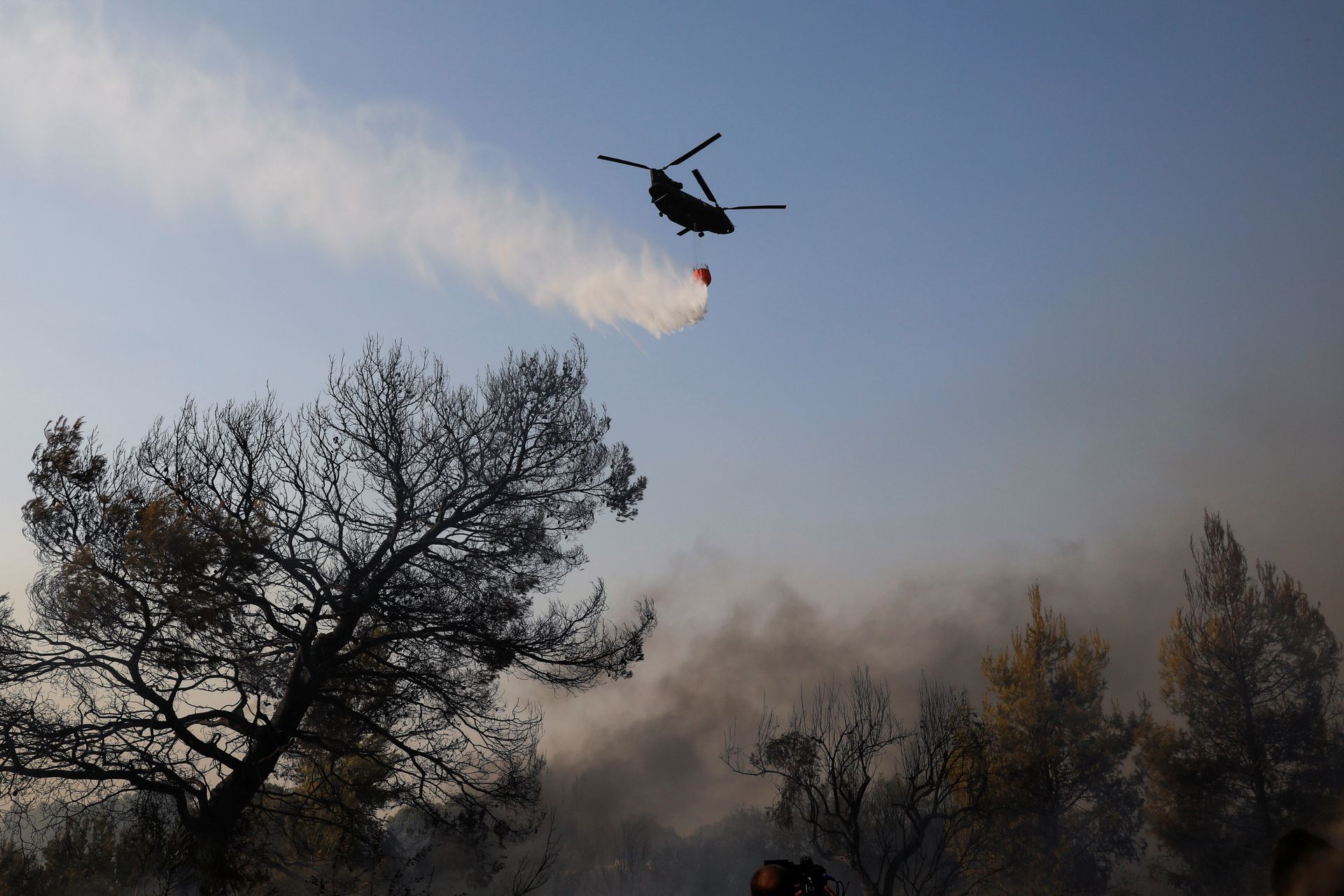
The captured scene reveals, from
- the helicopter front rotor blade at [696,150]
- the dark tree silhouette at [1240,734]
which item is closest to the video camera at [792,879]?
the helicopter front rotor blade at [696,150]

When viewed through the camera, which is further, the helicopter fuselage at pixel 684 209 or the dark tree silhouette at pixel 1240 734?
the dark tree silhouette at pixel 1240 734

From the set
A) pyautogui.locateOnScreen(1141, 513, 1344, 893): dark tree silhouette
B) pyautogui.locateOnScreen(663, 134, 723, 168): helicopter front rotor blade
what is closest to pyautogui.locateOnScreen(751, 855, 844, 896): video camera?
pyautogui.locateOnScreen(663, 134, 723, 168): helicopter front rotor blade

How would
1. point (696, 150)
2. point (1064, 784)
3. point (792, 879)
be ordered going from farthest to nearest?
point (1064, 784) < point (696, 150) < point (792, 879)

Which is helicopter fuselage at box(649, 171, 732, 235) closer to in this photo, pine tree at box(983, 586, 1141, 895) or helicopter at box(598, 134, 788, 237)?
helicopter at box(598, 134, 788, 237)

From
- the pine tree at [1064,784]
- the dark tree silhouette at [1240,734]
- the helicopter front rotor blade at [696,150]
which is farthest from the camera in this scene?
the pine tree at [1064,784]

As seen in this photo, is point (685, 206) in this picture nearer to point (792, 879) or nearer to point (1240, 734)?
point (792, 879)

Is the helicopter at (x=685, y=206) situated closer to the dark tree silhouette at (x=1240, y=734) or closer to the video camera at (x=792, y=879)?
the video camera at (x=792, y=879)

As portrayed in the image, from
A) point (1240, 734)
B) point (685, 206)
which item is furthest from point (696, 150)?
point (1240, 734)

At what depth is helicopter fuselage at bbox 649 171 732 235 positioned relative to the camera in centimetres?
1409

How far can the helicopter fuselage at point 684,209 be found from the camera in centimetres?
1409

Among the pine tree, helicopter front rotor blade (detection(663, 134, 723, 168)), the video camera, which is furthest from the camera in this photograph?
the pine tree

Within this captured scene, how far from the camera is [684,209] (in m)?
14.3

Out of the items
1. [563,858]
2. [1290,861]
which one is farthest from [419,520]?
[563,858]

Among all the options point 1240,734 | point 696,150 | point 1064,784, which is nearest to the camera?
point 696,150
